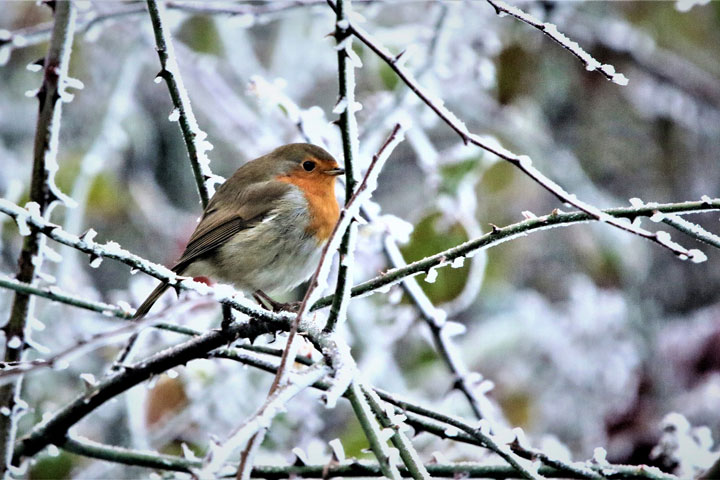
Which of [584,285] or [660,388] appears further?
[584,285]

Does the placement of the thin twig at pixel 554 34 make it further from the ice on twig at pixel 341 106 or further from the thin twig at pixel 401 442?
the thin twig at pixel 401 442

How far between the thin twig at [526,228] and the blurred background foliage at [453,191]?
695mm

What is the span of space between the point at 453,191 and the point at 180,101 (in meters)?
1.38

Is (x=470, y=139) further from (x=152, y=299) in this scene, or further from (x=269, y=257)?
(x=269, y=257)

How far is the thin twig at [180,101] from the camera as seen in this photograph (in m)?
1.59

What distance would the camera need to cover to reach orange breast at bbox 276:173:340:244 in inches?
119

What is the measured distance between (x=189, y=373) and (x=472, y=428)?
2.08 m

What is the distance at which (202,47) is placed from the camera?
5.14 m

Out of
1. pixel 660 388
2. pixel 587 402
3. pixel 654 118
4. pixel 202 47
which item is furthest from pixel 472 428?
pixel 654 118

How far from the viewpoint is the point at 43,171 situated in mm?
1729

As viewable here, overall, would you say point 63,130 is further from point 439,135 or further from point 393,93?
point 393,93

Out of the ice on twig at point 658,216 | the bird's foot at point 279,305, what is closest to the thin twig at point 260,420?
the ice on twig at point 658,216

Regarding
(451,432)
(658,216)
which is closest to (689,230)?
(658,216)

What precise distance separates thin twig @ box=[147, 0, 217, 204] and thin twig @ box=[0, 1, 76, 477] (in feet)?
0.79
